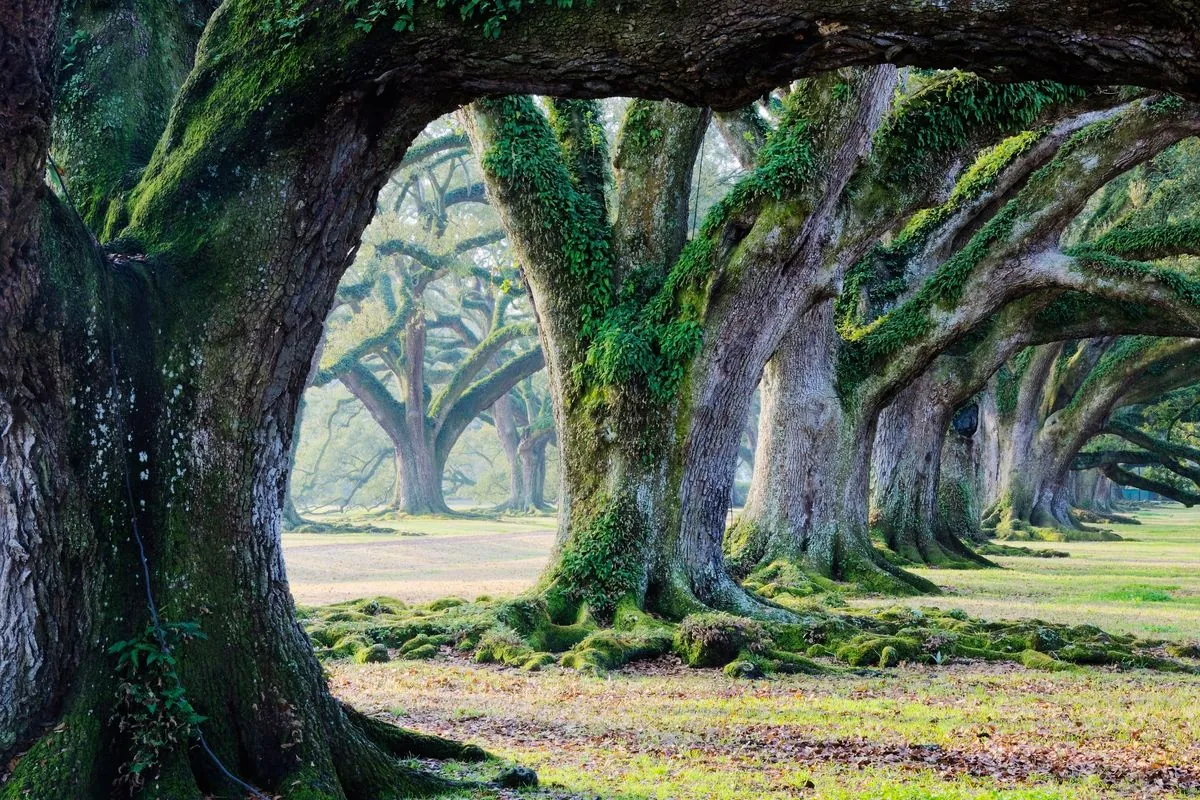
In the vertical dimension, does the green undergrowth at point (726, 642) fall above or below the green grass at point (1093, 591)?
above

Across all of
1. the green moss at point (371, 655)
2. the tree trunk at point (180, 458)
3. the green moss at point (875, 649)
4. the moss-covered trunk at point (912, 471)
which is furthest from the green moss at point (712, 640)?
the moss-covered trunk at point (912, 471)

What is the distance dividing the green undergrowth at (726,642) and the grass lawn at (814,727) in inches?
8.6

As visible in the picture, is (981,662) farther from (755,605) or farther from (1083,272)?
(1083,272)

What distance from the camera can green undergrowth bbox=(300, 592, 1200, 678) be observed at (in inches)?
333

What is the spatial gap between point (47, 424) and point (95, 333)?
14.6 inches

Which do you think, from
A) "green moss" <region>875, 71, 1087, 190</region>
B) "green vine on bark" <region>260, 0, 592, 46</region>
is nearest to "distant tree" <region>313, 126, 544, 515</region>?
"green moss" <region>875, 71, 1087, 190</region>

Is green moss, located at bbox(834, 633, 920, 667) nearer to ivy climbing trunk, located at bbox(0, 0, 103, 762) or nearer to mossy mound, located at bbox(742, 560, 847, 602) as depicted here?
mossy mound, located at bbox(742, 560, 847, 602)

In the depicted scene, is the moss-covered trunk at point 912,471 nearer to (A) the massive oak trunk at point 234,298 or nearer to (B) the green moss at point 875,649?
(B) the green moss at point 875,649

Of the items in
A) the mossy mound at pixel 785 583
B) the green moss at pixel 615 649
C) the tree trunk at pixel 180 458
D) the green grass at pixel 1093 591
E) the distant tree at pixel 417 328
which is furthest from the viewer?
the distant tree at pixel 417 328

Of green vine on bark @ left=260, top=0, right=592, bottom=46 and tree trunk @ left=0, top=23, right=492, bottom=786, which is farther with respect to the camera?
green vine on bark @ left=260, top=0, right=592, bottom=46

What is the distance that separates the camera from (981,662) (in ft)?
29.6

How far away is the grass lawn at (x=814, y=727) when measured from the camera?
16.0 ft

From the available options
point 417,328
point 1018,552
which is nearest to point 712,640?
point 1018,552

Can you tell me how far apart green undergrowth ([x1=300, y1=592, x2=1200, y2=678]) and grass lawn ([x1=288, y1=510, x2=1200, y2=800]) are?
0.71 feet
